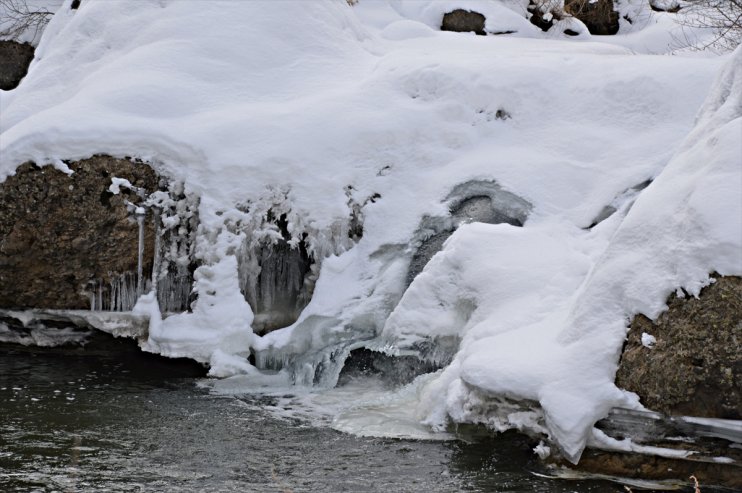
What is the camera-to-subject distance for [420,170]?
7.96 meters


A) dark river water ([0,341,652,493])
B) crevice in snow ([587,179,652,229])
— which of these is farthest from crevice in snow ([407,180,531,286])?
dark river water ([0,341,652,493])

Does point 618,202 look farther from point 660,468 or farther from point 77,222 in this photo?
point 77,222

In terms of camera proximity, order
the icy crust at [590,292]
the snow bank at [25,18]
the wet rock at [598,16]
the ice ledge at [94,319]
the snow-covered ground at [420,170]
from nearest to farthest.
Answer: the icy crust at [590,292] → the snow-covered ground at [420,170] → the ice ledge at [94,319] → the snow bank at [25,18] → the wet rock at [598,16]

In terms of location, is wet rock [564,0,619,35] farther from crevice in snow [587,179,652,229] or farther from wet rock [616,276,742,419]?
wet rock [616,276,742,419]

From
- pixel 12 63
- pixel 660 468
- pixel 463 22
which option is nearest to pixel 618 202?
pixel 660 468

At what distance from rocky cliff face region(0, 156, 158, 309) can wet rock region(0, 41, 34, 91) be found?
21.4 feet

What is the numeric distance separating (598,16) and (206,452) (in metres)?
11.3

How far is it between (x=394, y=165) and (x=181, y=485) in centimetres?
405

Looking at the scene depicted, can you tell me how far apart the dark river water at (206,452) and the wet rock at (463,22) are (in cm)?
817

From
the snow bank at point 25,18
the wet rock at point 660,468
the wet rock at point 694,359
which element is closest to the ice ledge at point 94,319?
the wet rock at point 660,468

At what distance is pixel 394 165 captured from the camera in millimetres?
7980

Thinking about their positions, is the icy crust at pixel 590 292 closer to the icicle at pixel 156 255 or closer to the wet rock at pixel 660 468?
the wet rock at pixel 660 468

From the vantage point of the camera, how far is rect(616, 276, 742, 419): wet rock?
4.71 meters

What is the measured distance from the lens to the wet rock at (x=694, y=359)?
4.71 metres
